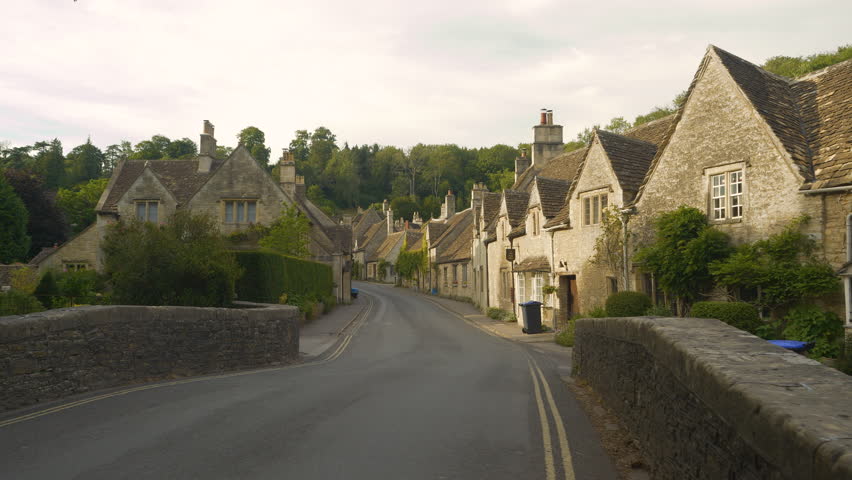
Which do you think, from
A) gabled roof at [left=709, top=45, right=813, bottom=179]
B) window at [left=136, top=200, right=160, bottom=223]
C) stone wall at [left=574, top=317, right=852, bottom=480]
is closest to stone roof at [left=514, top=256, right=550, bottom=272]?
gabled roof at [left=709, top=45, right=813, bottom=179]

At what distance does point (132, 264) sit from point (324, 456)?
12.0 metres

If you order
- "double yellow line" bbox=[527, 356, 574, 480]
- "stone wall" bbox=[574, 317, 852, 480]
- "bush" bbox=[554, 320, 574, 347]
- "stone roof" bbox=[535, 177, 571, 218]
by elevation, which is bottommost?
"bush" bbox=[554, 320, 574, 347]

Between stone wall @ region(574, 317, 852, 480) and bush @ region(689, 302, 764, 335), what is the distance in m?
8.86

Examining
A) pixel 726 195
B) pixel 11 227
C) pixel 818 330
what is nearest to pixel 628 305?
pixel 726 195

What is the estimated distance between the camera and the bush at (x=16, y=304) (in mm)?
13305

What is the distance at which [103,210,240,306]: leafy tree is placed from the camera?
16609mm

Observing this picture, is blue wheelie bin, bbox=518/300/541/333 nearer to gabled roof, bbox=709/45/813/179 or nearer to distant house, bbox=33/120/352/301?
gabled roof, bbox=709/45/813/179

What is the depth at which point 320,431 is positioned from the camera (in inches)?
317

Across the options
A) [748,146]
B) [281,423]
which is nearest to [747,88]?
[748,146]

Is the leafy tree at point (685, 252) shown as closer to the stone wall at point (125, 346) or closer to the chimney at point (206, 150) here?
the stone wall at point (125, 346)

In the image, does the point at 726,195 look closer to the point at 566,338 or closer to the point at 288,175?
the point at 566,338

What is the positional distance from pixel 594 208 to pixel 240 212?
22844mm

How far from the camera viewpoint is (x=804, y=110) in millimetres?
18031

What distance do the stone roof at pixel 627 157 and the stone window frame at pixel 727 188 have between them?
144 inches
